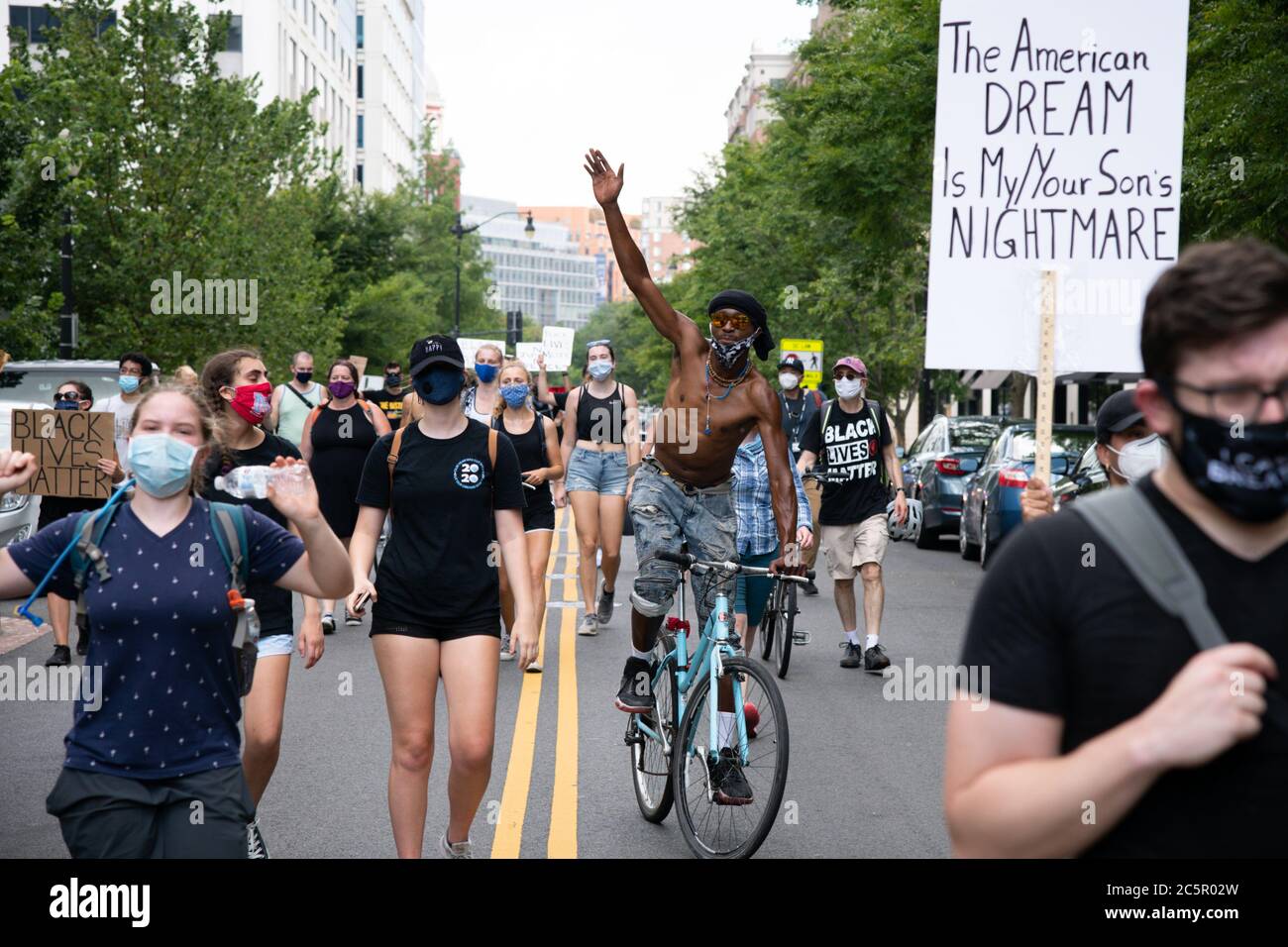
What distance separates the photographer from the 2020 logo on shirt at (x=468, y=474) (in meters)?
5.81

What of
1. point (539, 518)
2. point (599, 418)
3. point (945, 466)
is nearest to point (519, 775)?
point (539, 518)

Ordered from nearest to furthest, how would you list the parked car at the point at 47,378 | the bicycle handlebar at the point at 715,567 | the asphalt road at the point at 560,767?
the bicycle handlebar at the point at 715,567, the asphalt road at the point at 560,767, the parked car at the point at 47,378

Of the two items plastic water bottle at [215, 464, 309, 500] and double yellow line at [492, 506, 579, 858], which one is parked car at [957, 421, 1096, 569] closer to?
double yellow line at [492, 506, 579, 858]

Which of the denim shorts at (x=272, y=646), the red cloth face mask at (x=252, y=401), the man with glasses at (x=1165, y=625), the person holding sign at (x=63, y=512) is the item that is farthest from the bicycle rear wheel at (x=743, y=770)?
the person holding sign at (x=63, y=512)

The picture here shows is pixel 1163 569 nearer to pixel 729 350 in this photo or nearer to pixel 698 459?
pixel 729 350

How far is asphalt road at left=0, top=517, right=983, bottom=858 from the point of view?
6.72 m

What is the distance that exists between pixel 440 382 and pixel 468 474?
337 mm

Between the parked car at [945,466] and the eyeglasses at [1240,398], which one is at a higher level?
the eyeglasses at [1240,398]

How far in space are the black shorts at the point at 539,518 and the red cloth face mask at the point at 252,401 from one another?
5359 millimetres

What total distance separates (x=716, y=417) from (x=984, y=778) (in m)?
4.83

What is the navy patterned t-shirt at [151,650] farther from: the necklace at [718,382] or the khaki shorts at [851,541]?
the khaki shorts at [851,541]

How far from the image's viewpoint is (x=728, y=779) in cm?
618
